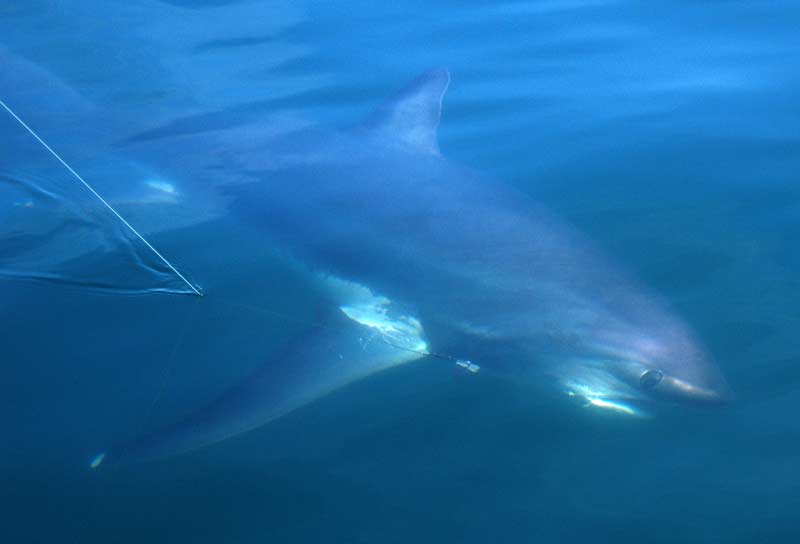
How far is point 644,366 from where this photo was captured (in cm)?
348

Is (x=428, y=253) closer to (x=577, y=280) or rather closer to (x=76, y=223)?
(x=577, y=280)

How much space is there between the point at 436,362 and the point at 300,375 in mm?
689

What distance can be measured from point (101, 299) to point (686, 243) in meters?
3.14

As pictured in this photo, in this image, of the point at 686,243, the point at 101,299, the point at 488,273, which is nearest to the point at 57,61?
the point at 101,299

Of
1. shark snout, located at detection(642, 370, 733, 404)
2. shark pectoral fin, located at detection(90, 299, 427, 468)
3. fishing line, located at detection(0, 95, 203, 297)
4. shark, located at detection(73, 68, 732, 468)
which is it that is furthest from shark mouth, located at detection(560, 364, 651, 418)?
fishing line, located at detection(0, 95, 203, 297)

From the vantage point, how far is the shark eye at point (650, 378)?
338 centimetres

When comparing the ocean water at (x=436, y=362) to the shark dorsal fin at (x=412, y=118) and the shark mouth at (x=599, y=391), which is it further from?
→ the shark dorsal fin at (x=412, y=118)

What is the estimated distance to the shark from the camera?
3.38 m

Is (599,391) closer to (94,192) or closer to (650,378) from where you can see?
(650,378)

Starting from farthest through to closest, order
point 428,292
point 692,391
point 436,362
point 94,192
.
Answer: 1. point 94,192
2. point 428,292
3. point 436,362
4. point 692,391

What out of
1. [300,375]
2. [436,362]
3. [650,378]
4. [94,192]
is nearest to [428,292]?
[436,362]

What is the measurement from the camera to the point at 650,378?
11.2 feet

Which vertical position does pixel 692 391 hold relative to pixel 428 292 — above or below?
below

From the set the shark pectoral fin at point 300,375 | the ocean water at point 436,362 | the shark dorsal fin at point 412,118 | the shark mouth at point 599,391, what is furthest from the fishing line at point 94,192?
the shark mouth at point 599,391
